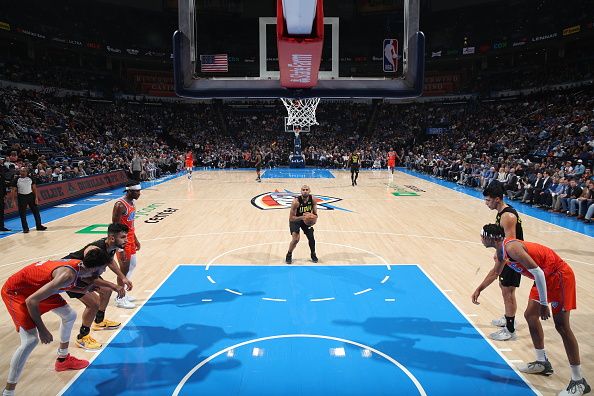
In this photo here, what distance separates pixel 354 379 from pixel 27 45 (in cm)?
4185

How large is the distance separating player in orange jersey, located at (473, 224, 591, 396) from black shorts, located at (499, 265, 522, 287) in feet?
2.26

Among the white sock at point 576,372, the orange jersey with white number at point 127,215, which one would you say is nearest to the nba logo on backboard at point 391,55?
the white sock at point 576,372

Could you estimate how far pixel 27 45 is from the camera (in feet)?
119

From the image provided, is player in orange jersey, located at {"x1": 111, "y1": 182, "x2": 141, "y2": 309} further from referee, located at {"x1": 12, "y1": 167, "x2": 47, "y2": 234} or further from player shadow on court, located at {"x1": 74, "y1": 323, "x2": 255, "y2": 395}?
referee, located at {"x1": 12, "y1": 167, "x2": 47, "y2": 234}

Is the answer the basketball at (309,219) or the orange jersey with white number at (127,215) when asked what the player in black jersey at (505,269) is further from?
the orange jersey with white number at (127,215)

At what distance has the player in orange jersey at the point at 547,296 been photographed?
4184 millimetres

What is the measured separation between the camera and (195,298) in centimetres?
671

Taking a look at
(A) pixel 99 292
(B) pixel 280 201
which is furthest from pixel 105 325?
(B) pixel 280 201

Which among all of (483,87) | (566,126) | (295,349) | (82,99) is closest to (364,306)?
(295,349)

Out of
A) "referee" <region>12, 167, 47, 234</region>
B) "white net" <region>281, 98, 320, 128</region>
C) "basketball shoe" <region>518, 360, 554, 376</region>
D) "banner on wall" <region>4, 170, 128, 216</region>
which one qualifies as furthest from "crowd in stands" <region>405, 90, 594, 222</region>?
"banner on wall" <region>4, 170, 128, 216</region>

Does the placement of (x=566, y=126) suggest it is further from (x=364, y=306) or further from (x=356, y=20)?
(x=364, y=306)

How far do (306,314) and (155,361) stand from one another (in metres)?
2.11

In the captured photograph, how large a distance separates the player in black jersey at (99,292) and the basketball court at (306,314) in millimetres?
167

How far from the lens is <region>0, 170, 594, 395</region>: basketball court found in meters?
4.49
